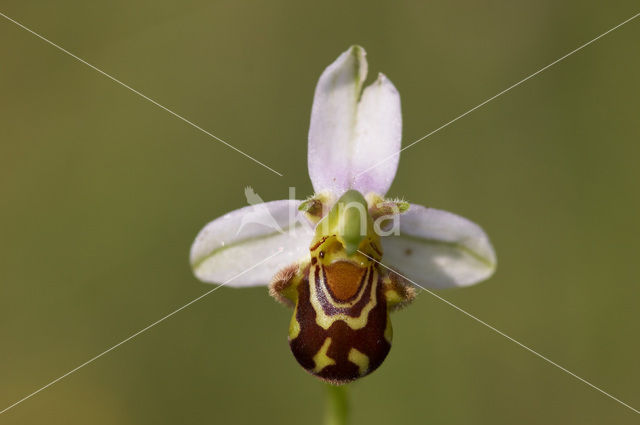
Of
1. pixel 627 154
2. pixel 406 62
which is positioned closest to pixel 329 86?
pixel 406 62

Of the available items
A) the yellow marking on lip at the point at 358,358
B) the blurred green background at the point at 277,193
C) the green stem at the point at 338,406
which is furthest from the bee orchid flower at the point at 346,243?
the blurred green background at the point at 277,193

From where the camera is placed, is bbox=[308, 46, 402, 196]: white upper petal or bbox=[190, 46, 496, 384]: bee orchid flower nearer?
bbox=[190, 46, 496, 384]: bee orchid flower

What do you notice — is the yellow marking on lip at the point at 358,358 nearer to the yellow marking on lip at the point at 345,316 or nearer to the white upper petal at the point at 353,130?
the yellow marking on lip at the point at 345,316

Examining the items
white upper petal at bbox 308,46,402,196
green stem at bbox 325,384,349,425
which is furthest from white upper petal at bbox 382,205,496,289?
green stem at bbox 325,384,349,425

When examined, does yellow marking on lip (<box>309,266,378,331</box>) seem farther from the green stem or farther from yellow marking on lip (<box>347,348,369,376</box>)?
the green stem

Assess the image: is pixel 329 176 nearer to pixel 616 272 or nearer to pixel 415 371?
pixel 415 371

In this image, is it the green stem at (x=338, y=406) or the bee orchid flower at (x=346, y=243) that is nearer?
the bee orchid flower at (x=346, y=243)
